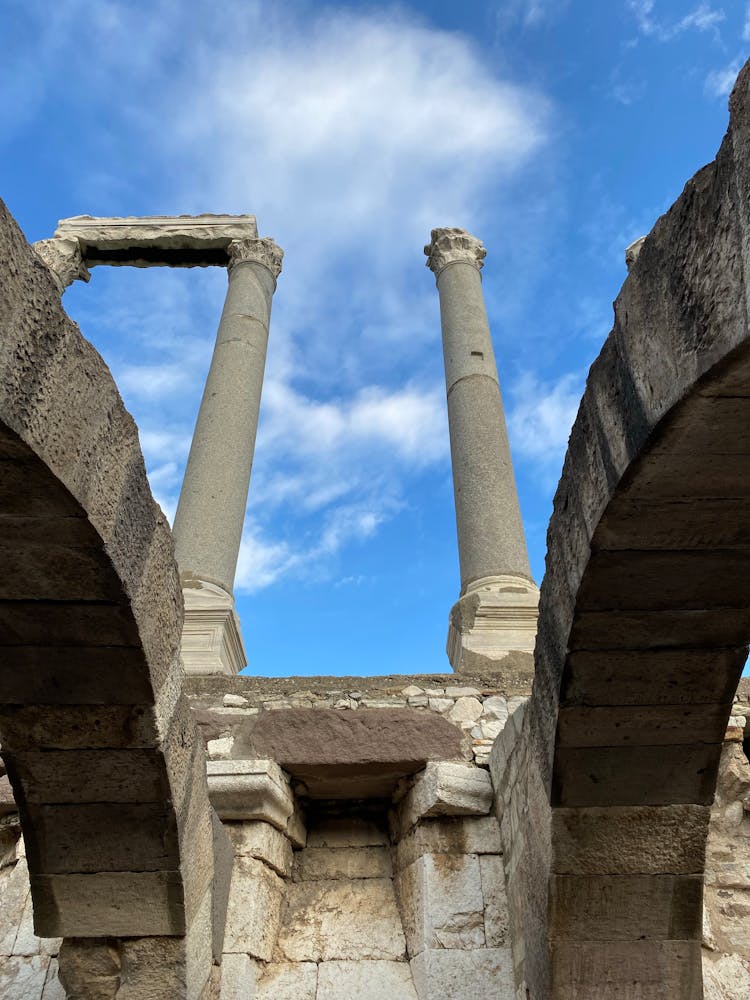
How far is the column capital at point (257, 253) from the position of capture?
491 inches

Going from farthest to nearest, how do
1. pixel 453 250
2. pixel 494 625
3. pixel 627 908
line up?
1. pixel 453 250
2. pixel 494 625
3. pixel 627 908

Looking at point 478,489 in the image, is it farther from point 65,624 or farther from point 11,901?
point 65,624

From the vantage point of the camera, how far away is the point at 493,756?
4.88m

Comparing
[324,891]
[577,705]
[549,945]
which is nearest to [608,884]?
[549,945]

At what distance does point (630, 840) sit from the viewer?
3768mm

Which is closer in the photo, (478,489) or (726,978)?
(726,978)

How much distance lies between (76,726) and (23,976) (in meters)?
1.75

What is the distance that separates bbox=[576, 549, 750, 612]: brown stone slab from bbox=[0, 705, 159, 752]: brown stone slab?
70.4 inches

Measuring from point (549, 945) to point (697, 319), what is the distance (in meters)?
2.90

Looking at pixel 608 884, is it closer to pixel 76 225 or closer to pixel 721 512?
pixel 721 512

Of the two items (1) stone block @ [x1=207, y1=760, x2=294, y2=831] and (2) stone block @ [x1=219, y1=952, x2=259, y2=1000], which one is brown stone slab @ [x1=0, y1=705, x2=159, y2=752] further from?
(2) stone block @ [x1=219, y1=952, x2=259, y2=1000]

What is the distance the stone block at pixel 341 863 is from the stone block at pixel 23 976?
4.79 feet

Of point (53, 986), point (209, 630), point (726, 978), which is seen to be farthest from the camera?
point (209, 630)

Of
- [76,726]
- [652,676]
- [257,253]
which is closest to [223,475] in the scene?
[257,253]
